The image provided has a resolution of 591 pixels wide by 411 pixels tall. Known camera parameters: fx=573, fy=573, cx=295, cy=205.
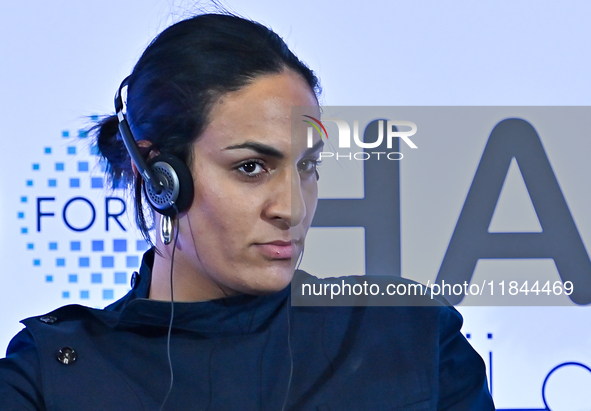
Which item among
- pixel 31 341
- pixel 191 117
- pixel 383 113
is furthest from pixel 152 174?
pixel 383 113

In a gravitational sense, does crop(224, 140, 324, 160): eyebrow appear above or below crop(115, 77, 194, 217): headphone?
above

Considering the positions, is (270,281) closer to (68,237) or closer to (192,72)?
(192,72)

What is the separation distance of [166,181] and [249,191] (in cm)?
13

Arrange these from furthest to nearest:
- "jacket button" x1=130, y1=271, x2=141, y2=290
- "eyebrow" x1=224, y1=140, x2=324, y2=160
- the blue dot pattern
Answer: the blue dot pattern, "jacket button" x1=130, y1=271, x2=141, y2=290, "eyebrow" x1=224, y1=140, x2=324, y2=160

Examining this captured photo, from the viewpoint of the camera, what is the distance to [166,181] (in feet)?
2.91

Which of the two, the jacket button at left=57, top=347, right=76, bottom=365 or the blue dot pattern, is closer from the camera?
the jacket button at left=57, top=347, right=76, bottom=365

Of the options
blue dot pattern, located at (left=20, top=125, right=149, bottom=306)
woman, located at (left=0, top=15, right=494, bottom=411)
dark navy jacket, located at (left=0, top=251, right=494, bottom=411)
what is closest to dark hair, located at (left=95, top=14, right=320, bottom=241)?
woman, located at (left=0, top=15, right=494, bottom=411)

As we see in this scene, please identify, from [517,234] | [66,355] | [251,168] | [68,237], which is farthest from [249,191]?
[517,234]

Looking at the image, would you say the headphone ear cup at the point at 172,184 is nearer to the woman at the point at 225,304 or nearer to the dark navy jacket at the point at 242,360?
the woman at the point at 225,304

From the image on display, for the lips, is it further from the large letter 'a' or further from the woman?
the large letter 'a'

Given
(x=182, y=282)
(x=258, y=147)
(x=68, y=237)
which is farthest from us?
(x=68, y=237)

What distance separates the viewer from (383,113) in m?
1.36

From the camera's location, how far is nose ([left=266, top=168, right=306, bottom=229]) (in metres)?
0.90

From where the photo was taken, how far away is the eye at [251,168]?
2.95 ft
